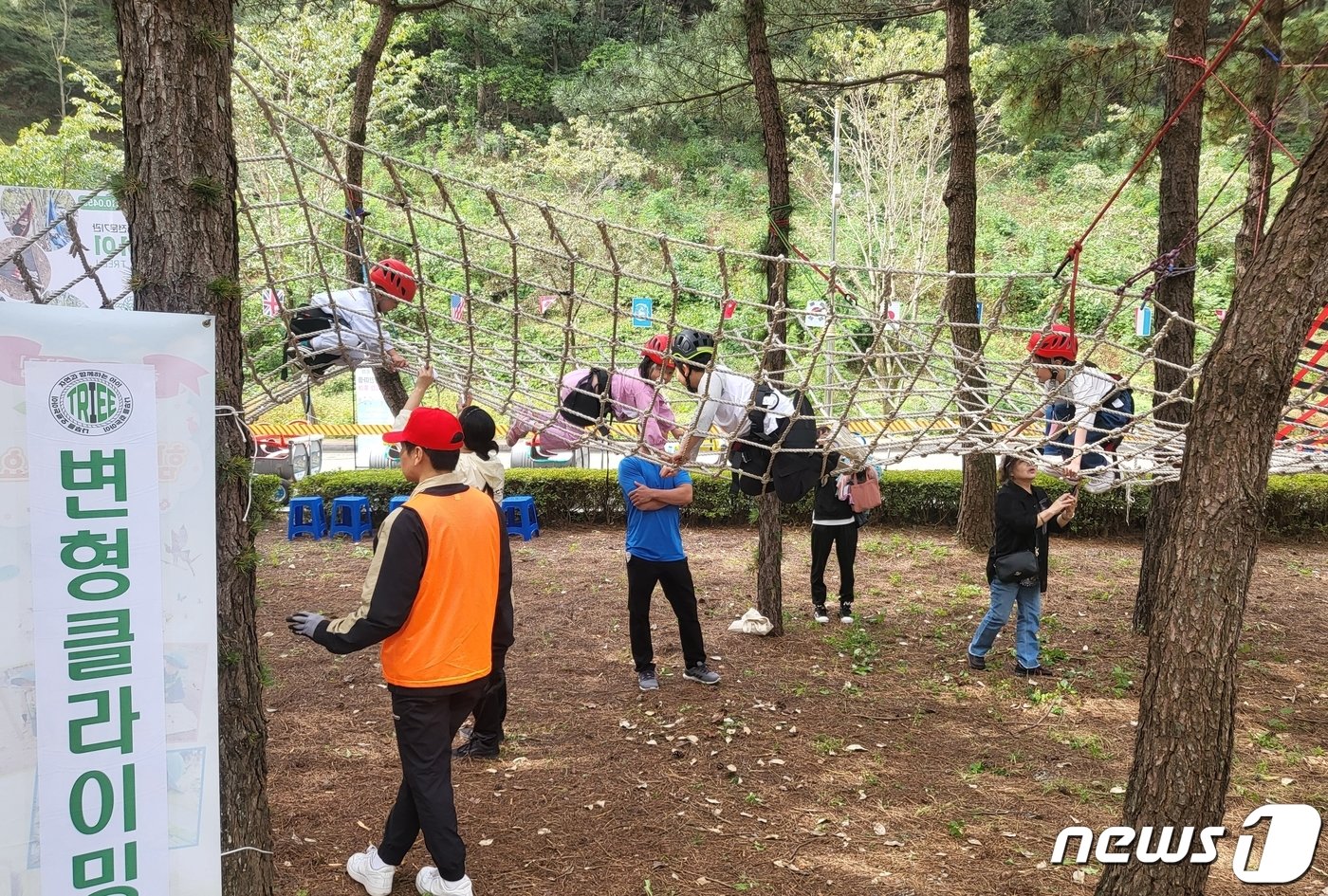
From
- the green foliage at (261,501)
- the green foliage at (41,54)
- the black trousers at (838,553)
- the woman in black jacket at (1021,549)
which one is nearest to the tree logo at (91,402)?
the green foliage at (261,501)

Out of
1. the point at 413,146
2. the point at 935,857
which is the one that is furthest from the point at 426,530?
the point at 413,146

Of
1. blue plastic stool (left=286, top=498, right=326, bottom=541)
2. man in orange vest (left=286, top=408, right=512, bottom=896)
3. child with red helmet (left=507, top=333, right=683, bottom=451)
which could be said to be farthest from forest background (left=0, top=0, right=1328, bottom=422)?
blue plastic stool (left=286, top=498, right=326, bottom=541)

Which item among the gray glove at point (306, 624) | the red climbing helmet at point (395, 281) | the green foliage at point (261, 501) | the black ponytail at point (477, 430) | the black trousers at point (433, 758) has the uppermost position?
the red climbing helmet at point (395, 281)

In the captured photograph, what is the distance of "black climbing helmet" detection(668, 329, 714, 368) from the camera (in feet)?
11.3

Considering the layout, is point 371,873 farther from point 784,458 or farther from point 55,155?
point 55,155

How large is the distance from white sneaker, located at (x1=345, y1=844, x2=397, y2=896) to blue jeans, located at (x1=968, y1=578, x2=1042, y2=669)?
2973 mm

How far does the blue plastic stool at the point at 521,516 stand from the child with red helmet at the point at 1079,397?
190 inches

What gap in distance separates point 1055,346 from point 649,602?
6.41 feet

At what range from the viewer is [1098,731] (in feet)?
12.4

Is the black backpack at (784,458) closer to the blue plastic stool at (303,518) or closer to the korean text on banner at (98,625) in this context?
the korean text on banner at (98,625)

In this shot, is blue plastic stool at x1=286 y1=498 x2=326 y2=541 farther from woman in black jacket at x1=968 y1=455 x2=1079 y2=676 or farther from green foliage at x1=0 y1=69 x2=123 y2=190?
green foliage at x1=0 y1=69 x2=123 y2=190

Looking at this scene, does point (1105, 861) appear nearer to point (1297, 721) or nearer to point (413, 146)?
point (1297, 721)

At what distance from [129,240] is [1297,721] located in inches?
182

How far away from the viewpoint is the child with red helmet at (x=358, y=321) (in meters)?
3.28
